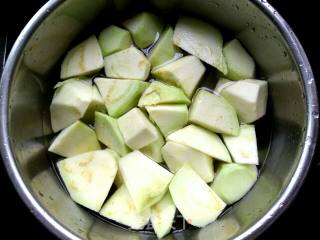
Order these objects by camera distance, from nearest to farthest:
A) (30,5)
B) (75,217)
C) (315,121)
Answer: (315,121) < (75,217) < (30,5)

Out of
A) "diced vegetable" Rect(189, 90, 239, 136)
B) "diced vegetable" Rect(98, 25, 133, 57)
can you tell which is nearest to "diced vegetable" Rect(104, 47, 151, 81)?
"diced vegetable" Rect(98, 25, 133, 57)

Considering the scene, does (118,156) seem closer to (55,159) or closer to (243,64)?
(55,159)

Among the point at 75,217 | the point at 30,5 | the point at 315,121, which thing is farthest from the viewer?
the point at 30,5

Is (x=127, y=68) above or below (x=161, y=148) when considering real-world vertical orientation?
above

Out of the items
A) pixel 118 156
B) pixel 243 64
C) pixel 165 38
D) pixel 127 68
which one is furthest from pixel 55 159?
pixel 243 64

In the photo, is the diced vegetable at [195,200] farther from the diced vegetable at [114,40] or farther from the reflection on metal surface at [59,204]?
the diced vegetable at [114,40]

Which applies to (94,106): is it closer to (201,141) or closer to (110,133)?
(110,133)

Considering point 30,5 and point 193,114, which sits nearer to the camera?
point 193,114
